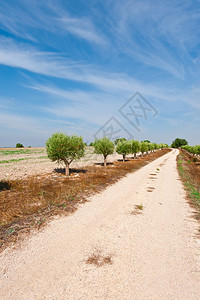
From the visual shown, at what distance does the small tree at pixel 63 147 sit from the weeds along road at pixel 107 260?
570 inches

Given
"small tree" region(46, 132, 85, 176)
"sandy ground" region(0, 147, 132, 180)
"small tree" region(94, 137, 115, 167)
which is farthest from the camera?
"small tree" region(94, 137, 115, 167)

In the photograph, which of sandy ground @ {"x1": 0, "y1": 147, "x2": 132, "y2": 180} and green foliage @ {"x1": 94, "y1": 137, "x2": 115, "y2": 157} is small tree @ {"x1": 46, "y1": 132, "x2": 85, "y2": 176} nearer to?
sandy ground @ {"x1": 0, "y1": 147, "x2": 132, "y2": 180}

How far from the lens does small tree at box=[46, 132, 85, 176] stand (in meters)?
23.3

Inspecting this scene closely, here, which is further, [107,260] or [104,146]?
[104,146]

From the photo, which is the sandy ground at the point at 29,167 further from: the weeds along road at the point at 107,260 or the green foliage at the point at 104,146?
the weeds along road at the point at 107,260

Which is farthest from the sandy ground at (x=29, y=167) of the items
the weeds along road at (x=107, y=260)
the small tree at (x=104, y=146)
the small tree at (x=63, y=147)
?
the weeds along road at (x=107, y=260)

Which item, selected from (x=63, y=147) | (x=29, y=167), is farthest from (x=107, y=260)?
(x=29, y=167)

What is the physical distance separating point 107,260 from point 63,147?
18.9m

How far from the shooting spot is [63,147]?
23.2 meters

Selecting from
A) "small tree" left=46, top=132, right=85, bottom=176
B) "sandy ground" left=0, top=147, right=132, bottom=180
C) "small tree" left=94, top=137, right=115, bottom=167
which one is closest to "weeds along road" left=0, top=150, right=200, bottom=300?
"small tree" left=46, top=132, right=85, bottom=176

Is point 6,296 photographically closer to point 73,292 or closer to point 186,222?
point 73,292

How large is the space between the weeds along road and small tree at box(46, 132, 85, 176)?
14.5 m

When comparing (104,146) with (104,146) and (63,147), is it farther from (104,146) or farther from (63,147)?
(63,147)

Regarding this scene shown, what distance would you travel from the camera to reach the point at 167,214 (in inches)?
410
